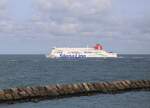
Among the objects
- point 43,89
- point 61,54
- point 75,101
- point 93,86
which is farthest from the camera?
point 61,54

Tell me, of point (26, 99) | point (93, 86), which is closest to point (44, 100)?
point (26, 99)

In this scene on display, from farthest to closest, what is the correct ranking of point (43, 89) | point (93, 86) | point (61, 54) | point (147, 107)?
point (61, 54) < point (93, 86) < point (43, 89) < point (147, 107)

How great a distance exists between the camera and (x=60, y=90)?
125 ft

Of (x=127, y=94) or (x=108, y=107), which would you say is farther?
(x=127, y=94)

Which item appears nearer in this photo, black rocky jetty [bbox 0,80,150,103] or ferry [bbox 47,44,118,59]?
black rocky jetty [bbox 0,80,150,103]

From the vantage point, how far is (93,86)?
133 ft

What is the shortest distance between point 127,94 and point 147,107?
8444 millimetres

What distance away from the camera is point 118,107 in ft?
100

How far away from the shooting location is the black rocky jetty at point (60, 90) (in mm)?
34594

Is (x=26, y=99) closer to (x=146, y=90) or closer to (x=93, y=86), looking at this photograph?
(x=93, y=86)

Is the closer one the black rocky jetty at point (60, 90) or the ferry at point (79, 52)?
the black rocky jetty at point (60, 90)

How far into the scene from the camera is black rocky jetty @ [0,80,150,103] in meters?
34.6

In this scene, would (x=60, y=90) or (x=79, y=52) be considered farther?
(x=79, y=52)

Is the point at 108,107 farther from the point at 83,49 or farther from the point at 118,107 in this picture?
the point at 83,49
